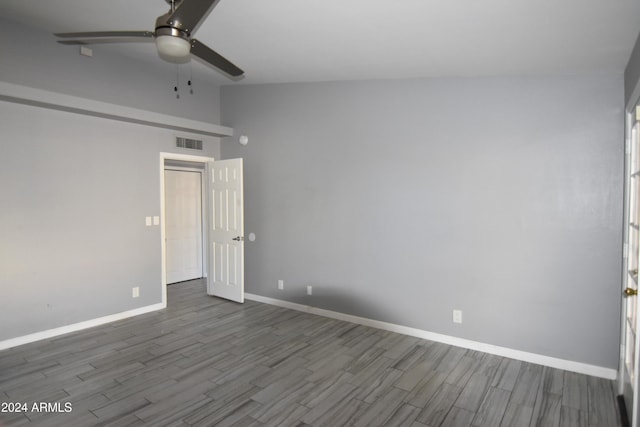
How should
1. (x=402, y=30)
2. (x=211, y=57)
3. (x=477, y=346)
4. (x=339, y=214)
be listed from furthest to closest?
(x=339, y=214)
(x=477, y=346)
(x=402, y=30)
(x=211, y=57)

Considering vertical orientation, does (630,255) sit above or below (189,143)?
below

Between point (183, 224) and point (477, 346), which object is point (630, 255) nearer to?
point (477, 346)

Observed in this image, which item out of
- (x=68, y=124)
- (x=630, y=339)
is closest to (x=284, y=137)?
(x=68, y=124)

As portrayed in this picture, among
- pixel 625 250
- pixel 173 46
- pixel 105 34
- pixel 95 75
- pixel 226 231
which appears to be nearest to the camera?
pixel 173 46

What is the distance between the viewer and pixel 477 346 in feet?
12.2

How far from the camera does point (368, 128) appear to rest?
4.31 meters

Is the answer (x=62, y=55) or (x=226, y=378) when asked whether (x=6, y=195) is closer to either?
(x=62, y=55)

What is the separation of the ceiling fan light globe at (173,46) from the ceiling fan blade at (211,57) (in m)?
0.17

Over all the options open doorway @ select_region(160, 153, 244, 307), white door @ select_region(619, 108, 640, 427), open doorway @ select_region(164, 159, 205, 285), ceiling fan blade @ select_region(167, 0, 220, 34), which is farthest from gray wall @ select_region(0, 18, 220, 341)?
white door @ select_region(619, 108, 640, 427)

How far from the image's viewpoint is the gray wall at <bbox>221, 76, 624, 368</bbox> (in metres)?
3.19

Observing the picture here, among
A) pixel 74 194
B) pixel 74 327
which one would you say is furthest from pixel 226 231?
pixel 74 327

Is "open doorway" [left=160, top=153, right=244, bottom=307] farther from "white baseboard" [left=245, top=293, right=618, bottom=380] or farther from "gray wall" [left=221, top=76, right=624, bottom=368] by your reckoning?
"white baseboard" [left=245, top=293, right=618, bottom=380]

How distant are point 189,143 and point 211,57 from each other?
304 centimetres

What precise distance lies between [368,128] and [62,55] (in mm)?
3467
